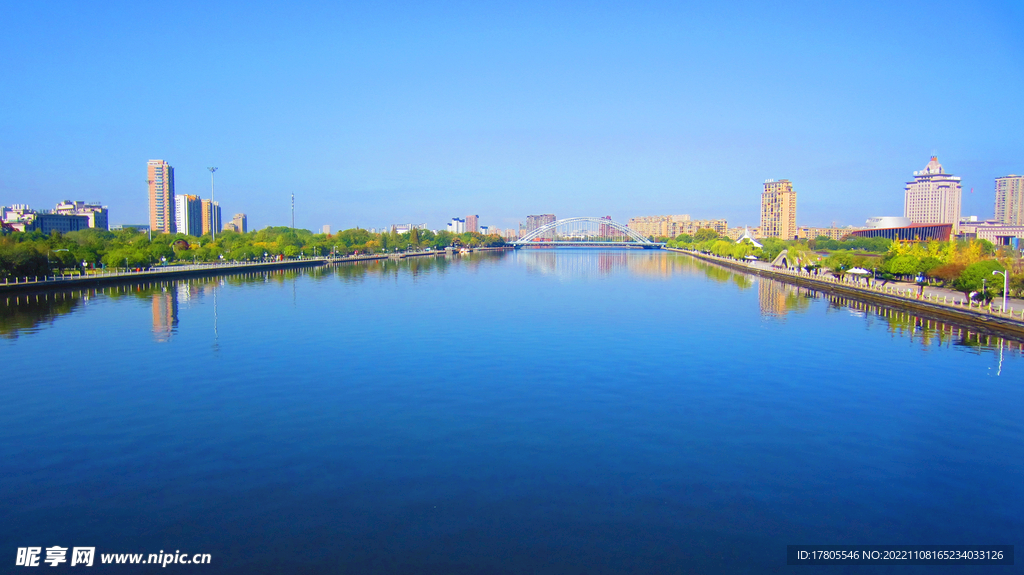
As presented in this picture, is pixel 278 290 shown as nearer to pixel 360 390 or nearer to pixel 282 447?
pixel 360 390

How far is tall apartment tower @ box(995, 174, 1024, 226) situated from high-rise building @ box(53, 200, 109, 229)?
614 ft

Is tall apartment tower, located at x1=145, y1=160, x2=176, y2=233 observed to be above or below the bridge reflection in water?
above

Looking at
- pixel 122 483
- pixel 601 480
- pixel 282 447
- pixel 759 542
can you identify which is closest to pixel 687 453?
pixel 601 480

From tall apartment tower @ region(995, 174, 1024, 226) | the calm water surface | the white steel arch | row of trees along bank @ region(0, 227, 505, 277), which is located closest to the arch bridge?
the white steel arch

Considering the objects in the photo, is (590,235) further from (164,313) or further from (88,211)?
(164,313)

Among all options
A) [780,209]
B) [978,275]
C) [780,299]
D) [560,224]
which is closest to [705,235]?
[780,209]

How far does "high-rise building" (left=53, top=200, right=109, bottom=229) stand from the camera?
376ft

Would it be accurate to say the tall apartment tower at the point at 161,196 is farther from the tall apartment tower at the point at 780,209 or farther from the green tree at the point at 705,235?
the tall apartment tower at the point at 780,209

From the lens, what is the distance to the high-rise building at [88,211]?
114750mm

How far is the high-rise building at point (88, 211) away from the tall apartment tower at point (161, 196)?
26.9ft

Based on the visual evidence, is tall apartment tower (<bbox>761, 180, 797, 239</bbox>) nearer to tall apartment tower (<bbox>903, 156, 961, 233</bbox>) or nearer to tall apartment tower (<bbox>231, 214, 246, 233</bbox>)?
tall apartment tower (<bbox>903, 156, 961, 233</bbox>)

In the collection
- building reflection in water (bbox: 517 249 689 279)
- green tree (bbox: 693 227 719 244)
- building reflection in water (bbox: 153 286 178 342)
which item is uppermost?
green tree (bbox: 693 227 719 244)
